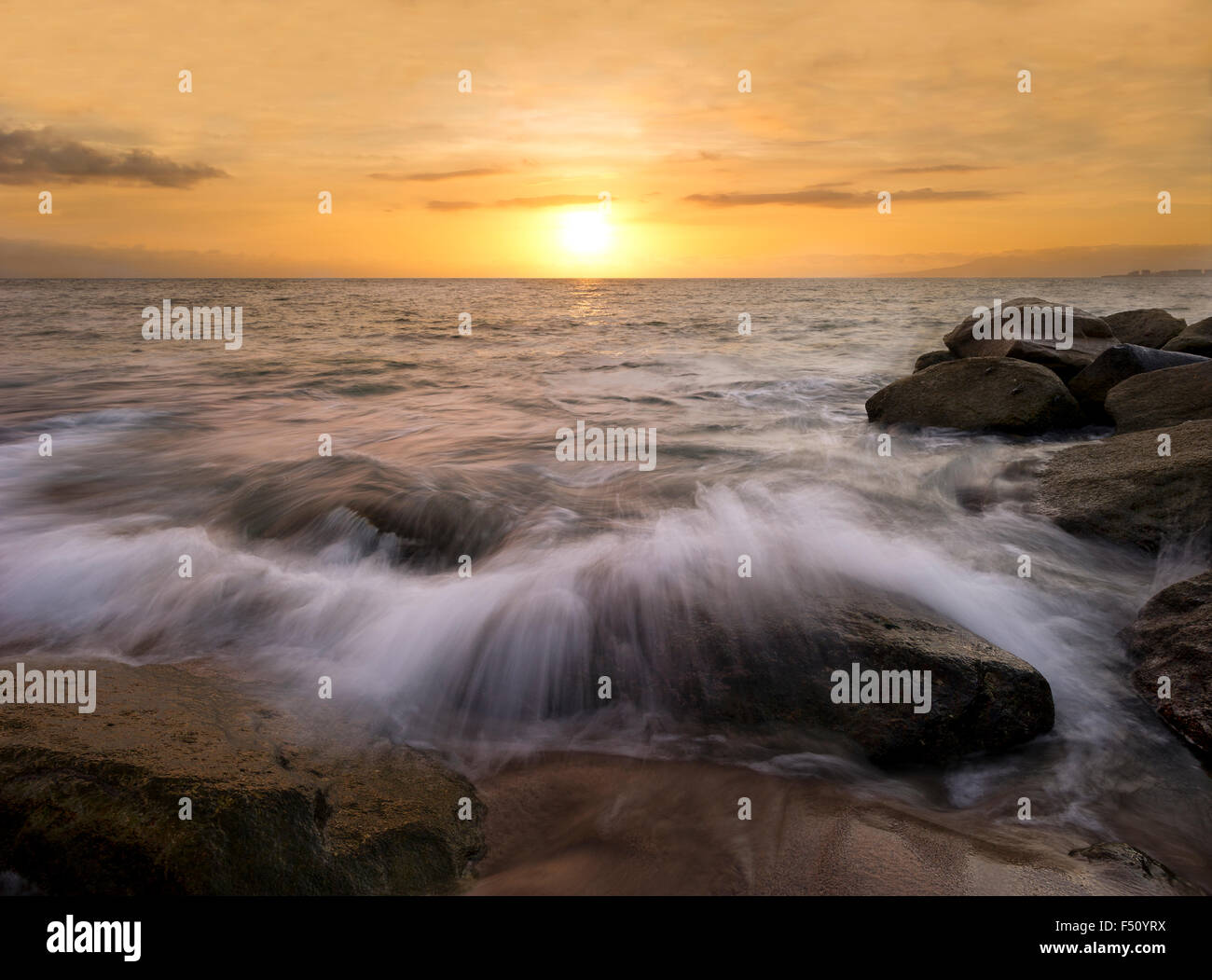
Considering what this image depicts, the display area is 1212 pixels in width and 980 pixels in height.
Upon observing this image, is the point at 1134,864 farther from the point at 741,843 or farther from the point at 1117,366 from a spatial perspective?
the point at 1117,366

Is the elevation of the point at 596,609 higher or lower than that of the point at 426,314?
lower

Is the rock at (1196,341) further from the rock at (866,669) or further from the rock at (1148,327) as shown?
the rock at (866,669)

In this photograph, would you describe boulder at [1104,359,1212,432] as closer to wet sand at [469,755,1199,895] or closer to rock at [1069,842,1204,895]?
rock at [1069,842,1204,895]

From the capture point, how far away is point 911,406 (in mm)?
9875

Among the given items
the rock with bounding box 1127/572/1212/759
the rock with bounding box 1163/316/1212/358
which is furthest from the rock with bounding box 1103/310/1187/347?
the rock with bounding box 1127/572/1212/759

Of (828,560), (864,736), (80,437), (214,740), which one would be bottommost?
(864,736)

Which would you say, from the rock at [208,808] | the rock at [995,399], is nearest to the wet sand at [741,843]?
the rock at [208,808]

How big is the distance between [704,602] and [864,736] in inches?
52.4

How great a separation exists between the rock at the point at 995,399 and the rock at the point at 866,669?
6080 mm

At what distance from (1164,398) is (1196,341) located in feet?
13.1
